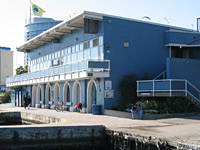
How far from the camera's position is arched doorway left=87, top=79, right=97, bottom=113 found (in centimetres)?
2743

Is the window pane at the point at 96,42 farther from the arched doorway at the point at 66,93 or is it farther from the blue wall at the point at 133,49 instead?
the arched doorway at the point at 66,93

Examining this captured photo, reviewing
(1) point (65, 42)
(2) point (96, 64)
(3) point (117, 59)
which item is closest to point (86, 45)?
(3) point (117, 59)

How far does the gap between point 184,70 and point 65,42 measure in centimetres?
1423

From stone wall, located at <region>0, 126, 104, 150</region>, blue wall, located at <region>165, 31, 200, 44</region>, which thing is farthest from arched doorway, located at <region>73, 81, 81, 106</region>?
stone wall, located at <region>0, 126, 104, 150</region>

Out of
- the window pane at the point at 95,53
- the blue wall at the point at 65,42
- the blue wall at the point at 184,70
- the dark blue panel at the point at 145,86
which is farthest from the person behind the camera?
the blue wall at the point at 65,42

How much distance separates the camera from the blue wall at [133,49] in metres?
25.8

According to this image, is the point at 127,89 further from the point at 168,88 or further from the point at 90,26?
the point at 90,26

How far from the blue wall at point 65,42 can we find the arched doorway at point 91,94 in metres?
4.37

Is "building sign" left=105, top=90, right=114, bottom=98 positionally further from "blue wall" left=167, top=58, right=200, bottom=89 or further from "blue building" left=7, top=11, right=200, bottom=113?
"blue wall" left=167, top=58, right=200, bottom=89

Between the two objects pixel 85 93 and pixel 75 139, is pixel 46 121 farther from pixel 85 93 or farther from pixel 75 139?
pixel 75 139

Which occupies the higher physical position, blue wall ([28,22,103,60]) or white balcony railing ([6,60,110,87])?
blue wall ([28,22,103,60])

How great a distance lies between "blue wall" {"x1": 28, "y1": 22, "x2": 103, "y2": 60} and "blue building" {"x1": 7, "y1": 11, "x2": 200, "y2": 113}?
0.28ft

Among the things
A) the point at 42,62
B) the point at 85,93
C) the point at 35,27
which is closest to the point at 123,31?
the point at 85,93

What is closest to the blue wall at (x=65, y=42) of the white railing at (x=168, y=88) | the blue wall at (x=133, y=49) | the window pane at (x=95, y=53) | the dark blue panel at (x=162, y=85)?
the window pane at (x=95, y=53)
